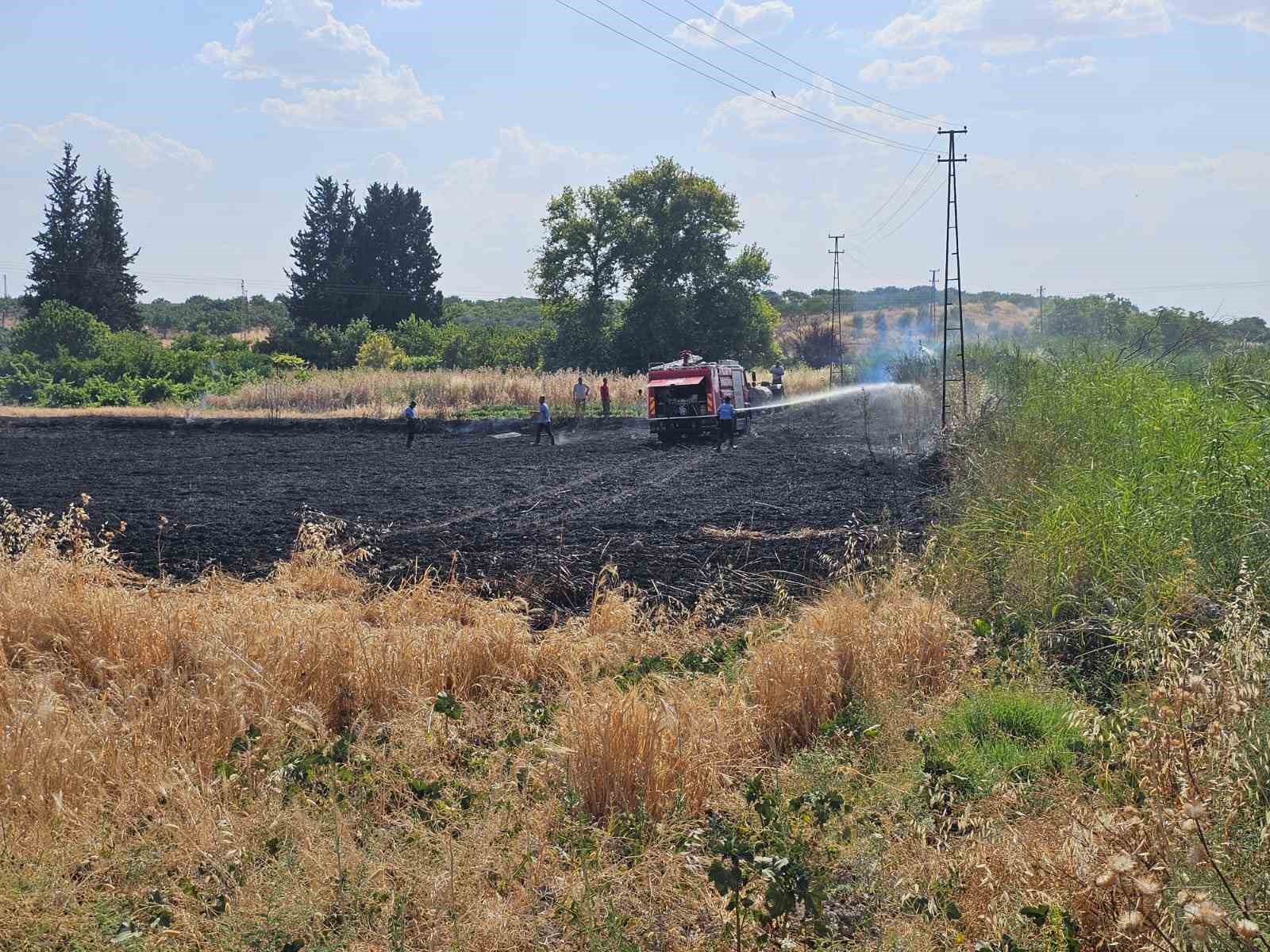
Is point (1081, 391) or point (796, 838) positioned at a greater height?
point (1081, 391)

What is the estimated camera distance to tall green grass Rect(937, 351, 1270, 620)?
7344 millimetres

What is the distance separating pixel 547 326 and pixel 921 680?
55.4 metres

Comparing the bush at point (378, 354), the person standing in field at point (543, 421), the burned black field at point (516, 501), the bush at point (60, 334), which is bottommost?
the burned black field at point (516, 501)

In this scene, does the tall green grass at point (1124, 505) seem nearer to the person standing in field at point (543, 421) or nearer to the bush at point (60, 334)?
the person standing in field at point (543, 421)

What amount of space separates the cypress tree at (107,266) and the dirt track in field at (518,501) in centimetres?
3337

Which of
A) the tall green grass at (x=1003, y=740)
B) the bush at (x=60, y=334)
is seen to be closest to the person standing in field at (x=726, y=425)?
the tall green grass at (x=1003, y=740)

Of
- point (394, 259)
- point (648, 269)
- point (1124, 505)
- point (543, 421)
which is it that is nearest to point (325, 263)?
point (394, 259)

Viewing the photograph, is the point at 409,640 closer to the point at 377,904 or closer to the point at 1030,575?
the point at 377,904

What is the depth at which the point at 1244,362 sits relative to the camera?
12781mm

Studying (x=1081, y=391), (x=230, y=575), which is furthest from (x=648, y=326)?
(x=230, y=575)

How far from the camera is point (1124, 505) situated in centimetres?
851

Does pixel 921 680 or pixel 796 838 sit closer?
Result: pixel 796 838

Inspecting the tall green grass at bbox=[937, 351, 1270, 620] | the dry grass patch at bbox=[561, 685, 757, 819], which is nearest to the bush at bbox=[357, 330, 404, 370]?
the tall green grass at bbox=[937, 351, 1270, 620]

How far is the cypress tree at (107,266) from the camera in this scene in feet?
202
